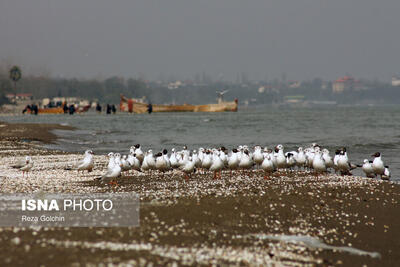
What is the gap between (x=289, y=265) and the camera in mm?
7340

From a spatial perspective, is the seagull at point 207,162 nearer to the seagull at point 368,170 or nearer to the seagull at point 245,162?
the seagull at point 245,162

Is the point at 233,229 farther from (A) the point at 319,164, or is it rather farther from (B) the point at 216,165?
(A) the point at 319,164

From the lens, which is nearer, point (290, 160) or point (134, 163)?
point (134, 163)

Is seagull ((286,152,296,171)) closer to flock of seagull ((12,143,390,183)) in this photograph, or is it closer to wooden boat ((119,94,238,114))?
flock of seagull ((12,143,390,183))

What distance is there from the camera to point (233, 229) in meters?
8.68

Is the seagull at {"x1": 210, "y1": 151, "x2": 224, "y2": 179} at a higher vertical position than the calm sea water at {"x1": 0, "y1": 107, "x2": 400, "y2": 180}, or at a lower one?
higher

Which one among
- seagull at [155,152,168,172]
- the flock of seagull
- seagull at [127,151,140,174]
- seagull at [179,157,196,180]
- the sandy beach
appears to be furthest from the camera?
seagull at [127,151,140,174]

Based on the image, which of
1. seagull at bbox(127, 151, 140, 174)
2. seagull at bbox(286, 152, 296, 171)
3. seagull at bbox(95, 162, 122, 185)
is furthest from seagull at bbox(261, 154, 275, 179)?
seagull at bbox(95, 162, 122, 185)

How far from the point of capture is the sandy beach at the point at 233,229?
23.3 ft

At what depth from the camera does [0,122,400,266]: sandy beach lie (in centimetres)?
711

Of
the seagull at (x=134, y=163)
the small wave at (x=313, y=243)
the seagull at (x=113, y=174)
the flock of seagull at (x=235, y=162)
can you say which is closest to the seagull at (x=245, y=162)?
the flock of seagull at (x=235, y=162)

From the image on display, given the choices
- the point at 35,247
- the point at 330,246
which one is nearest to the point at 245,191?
the point at 330,246

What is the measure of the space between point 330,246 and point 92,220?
3946mm

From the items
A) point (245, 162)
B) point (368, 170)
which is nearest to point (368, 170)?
point (368, 170)
